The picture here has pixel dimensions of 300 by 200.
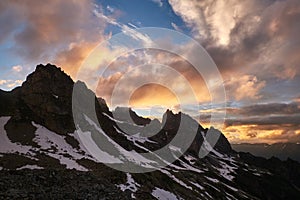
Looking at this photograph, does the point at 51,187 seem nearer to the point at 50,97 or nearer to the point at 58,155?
the point at 58,155

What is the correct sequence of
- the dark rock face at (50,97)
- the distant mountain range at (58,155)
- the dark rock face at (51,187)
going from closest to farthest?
the dark rock face at (51,187)
the distant mountain range at (58,155)
the dark rock face at (50,97)

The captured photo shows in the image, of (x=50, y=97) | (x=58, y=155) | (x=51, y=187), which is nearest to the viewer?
(x=51, y=187)

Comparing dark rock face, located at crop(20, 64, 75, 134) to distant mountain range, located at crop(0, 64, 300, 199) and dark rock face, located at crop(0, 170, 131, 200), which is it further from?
dark rock face, located at crop(0, 170, 131, 200)

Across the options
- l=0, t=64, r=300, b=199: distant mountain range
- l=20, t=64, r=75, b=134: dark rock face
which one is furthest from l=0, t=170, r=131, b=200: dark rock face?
l=20, t=64, r=75, b=134: dark rock face

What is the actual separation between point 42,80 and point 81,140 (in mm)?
30992

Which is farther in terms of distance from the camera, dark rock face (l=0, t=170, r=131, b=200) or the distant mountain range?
the distant mountain range

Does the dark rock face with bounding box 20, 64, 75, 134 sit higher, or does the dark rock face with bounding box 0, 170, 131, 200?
the dark rock face with bounding box 20, 64, 75, 134

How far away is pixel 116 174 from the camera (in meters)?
56.4

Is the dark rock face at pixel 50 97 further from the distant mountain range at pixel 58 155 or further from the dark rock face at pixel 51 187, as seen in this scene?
the dark rock face at pixel 51 187

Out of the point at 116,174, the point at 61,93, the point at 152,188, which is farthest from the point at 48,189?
the point at 61,93

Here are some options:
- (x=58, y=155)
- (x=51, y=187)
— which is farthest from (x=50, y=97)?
(x=51, y=187)

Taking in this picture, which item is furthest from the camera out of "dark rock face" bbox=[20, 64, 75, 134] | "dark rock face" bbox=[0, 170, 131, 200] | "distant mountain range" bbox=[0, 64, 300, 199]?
"dark rock face" bbox=[20, 64, 75, 134]

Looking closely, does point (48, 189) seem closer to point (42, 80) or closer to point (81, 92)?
point (42, 80)

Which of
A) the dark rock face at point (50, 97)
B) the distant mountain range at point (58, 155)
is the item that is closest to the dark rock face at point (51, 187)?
the distant mountain range at point (58, 155)
